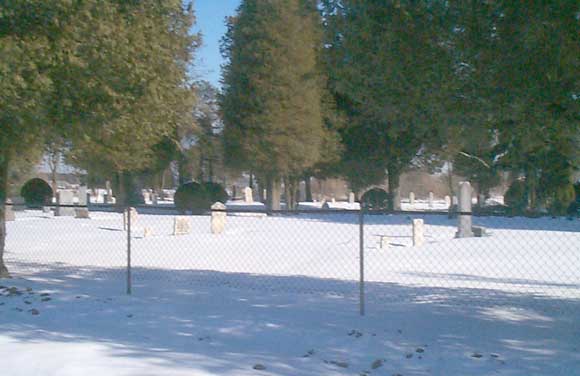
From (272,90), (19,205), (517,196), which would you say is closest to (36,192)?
(272,90)

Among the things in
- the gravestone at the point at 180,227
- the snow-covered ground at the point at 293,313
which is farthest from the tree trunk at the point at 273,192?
the snow-covered ground at the point at 293,313

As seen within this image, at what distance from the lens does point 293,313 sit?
8.67 metres

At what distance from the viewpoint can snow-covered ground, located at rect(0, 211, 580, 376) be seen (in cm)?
635

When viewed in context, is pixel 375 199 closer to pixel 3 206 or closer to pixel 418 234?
pixel 418 234

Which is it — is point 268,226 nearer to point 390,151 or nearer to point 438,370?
point 390,151

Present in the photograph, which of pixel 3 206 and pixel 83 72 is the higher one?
pixel 83 72

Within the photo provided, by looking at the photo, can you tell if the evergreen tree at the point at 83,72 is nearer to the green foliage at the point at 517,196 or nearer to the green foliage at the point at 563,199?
the green foliage at the point at 563,199

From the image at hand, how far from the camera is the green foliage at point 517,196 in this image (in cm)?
3609

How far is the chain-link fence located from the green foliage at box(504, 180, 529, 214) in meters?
9.57

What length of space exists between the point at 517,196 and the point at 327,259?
25.4 metres

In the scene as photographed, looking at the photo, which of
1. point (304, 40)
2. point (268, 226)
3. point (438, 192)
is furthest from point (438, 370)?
point (438, 192)

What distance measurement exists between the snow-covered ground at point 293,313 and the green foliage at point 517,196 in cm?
1890

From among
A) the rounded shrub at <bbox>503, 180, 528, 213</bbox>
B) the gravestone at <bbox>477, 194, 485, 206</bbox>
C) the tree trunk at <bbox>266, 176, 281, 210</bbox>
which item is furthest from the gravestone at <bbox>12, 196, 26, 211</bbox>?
the gravestone at <bbox>477, 194, 485, 206</bbox>

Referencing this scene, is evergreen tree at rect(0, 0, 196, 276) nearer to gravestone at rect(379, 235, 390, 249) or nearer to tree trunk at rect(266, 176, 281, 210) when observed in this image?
gravestone at rect(379, 235, 390, 249)
